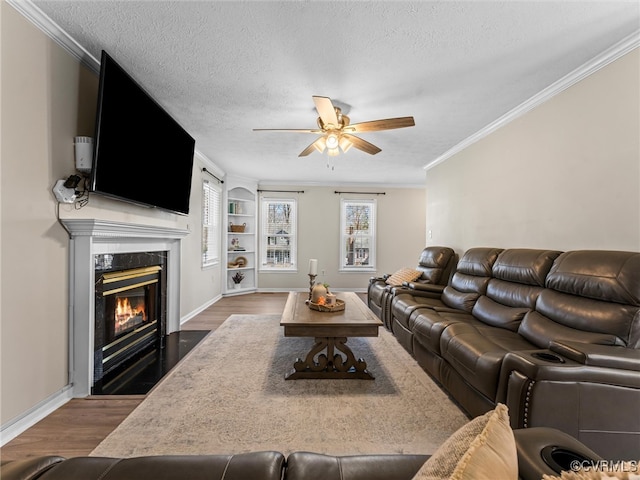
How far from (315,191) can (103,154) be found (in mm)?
5154

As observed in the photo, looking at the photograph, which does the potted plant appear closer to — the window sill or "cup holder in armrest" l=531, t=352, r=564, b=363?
the window sill

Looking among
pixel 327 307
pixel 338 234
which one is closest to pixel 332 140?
pixel 327 307

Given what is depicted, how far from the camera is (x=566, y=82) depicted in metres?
2.61

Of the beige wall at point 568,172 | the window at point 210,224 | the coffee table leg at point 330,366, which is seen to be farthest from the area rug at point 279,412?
the window at point 210,224

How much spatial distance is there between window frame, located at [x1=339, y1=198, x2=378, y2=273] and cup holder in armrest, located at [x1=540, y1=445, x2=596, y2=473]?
644 cm

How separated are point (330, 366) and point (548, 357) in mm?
1616

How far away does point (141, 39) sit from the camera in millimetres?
2150

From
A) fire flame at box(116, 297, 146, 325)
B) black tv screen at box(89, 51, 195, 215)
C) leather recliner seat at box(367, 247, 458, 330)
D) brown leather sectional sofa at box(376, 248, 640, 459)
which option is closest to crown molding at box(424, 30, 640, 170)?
brown leather sectional sofa at box(376, 248, 640, 459)

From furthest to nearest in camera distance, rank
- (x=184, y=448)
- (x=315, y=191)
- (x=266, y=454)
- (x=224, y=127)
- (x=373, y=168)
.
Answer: (x=315, y=191), (x=373, y=168), (x=224, y=127), (x=184, y=448), (x=266, y=454)

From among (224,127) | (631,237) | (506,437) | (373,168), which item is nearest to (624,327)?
(631,237)

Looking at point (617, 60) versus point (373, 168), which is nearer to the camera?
point (617, 60)

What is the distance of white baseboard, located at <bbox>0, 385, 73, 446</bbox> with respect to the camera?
178 cm

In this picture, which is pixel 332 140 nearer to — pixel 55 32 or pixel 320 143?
pixel 320 143

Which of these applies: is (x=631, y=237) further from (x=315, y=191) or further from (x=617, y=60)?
(x=315, y=191)
